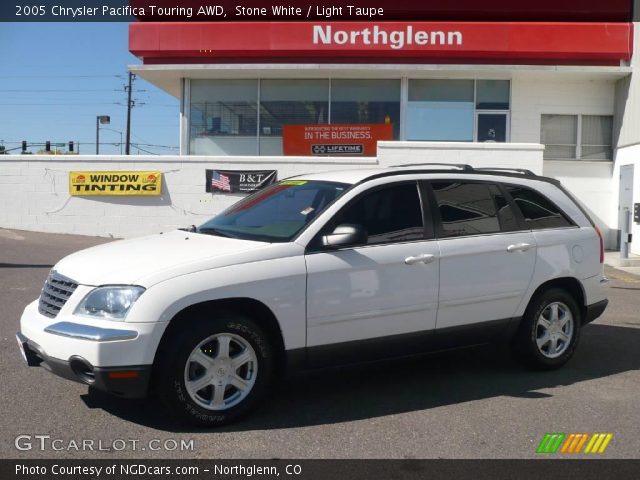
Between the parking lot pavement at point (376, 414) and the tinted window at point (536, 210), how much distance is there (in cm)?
130

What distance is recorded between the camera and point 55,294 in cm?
472

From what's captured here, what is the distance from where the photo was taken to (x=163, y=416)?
4.80 meters

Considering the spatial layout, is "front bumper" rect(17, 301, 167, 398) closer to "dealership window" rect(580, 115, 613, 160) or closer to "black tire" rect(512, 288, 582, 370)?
"black tire" rect(512, 288, 582, 370)

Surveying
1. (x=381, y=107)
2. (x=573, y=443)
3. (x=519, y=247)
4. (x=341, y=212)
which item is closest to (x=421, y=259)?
(x=341, y=212)

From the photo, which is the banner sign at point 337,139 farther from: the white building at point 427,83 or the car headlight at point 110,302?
the car headlight at point 110,302

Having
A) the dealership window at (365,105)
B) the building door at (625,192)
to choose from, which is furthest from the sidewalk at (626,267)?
the dealership window at (365,105)

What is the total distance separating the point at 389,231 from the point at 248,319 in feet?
4.39

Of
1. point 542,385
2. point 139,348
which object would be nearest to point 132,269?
point 139,348

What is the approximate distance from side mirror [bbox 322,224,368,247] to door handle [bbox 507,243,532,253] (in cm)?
148

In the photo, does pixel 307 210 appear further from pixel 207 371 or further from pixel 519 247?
pixel 519 247

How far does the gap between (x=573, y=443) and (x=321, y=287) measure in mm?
1916

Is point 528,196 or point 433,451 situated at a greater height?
point 528,196

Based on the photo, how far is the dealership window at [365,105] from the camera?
65.6 ft
